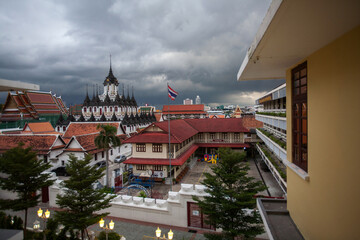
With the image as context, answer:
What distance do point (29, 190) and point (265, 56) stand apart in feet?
48.0

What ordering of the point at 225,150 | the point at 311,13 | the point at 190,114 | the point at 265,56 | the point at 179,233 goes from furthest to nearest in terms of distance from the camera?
the point at 190,114, the point at 179,233, the point at 225,150, the point at 265,56, the point at 311,13

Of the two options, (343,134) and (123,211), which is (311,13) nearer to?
(343,134)

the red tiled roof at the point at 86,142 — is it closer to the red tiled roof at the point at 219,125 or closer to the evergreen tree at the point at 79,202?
the red tiled roof at the point at 219,125

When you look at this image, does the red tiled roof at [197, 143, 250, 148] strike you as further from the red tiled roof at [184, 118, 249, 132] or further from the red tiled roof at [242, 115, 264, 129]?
the red tiled roof at [242, 115, 264, 129]

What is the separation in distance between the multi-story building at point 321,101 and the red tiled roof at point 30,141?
98.8ft

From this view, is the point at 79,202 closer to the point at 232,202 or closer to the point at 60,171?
the point at 232,202

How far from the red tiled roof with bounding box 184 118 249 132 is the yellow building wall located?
27.1 meters

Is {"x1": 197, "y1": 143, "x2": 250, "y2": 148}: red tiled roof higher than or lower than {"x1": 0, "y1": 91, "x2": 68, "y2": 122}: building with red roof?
lower

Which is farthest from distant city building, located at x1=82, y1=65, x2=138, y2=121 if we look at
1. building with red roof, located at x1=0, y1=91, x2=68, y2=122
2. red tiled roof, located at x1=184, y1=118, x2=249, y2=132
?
red tiled roof, located at x1=184, y1=118, x2=249, y2=132

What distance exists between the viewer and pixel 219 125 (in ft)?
109

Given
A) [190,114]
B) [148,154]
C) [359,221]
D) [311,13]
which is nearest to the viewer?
[311,13]

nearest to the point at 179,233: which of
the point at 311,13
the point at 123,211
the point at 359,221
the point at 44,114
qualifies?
the point at 123,211

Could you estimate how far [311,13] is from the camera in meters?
2.54

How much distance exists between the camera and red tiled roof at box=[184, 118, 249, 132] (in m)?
31.6
